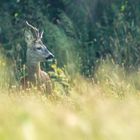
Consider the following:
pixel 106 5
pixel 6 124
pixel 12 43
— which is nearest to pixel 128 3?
pixel 106 5

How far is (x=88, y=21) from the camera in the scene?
49.6ft

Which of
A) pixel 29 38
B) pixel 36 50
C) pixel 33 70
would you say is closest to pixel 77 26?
pixel 29 38

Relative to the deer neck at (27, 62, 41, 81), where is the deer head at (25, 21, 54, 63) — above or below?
above

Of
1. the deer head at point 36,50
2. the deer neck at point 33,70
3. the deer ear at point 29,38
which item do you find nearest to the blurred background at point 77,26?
the deer ear at point 29,38

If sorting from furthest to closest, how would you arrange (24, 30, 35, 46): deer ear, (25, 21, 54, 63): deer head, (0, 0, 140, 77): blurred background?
(0, 0, 140, 77): blurred background
(24, 30, 35, 46): deer ear
(25, 21, 54, 63): deer head

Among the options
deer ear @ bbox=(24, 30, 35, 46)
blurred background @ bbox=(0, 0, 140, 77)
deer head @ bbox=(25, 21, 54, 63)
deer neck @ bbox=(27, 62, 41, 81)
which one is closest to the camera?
deer neck @ bbox=(27, 62, 41, 81)

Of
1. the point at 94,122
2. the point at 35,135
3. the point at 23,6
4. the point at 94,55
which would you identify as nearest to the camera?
the point at 35,135

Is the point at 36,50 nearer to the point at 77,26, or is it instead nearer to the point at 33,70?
the point at 33,70

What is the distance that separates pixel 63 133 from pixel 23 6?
42.5ft

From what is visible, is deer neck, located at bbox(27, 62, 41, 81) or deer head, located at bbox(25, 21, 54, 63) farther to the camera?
deer head, located at bbox(25, 21, 54, 63)

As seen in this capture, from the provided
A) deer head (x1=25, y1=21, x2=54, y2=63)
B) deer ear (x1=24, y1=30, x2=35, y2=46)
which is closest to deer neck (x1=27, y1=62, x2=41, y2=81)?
deer head (x1=25, y1=21, x2=54, y2=63)

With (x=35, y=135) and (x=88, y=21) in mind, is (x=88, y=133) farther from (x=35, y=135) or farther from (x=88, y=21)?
(x=88, y=21)

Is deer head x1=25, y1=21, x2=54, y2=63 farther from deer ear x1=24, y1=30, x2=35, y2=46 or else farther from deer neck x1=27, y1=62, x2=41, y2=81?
deer neck x1=27, y1=62, x2=41, y2=81

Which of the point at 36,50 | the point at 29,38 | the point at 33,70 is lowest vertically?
the point at 33,70
